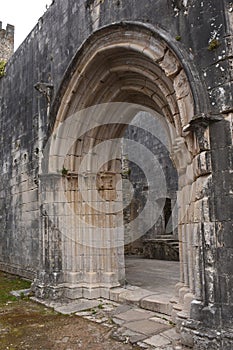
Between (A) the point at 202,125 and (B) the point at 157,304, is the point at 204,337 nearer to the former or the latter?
(B) the point at 157,304

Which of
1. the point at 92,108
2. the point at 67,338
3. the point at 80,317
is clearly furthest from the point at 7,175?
the point at 67,338

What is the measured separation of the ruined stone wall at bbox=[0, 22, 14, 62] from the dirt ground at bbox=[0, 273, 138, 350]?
1538 cm

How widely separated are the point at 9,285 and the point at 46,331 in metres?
3.32

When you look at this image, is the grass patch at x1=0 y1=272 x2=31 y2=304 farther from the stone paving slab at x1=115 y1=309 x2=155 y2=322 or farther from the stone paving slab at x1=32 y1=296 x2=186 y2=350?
the stone paving slab at x1=115 y1=309 x2=155 y2=322

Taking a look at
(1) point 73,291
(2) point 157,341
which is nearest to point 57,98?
(1) point 73,291

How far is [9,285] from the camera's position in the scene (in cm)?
745

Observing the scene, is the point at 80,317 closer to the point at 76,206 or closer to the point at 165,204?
the point at 76,206

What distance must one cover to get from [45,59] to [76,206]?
3.10m

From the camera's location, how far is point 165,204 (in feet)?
43.2

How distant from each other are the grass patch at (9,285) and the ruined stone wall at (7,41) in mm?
13039

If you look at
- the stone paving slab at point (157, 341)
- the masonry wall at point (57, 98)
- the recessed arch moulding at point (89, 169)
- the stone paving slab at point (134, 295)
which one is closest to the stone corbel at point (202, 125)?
→ the masonry wall at point (57, 98)

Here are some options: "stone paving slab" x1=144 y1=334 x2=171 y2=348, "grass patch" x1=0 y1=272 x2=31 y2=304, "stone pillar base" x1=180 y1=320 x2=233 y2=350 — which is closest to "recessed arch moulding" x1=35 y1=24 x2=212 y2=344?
"grass patch" x1=0 y1=272 x2=31 y2=304

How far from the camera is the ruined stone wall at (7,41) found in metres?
18.2

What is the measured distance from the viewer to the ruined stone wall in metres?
18.2
